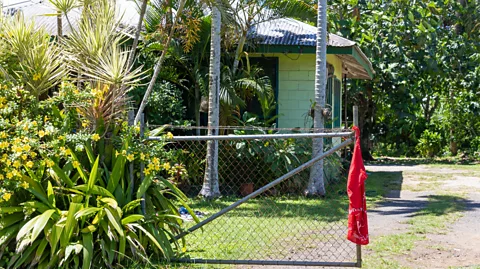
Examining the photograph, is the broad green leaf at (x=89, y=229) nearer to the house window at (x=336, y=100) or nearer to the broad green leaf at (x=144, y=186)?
the broad green leaf at (x=144, y=186)

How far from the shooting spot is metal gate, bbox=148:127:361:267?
6.41 meters

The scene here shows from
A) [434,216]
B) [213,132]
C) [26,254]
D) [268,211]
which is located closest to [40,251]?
[26,254]

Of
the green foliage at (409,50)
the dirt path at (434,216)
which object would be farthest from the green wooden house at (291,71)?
the green foliage at (409,50)

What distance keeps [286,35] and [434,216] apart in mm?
5006

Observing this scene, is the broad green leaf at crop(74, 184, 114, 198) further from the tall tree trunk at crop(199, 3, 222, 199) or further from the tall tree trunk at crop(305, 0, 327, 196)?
the tall tree trunk at crop(305, 0, 327, 196)

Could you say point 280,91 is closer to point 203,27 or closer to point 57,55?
point 203,27

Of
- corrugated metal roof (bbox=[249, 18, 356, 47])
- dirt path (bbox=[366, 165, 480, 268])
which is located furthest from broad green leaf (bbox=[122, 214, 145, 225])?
corrugated metal roof (bbox=[249, 18, 356, 47])

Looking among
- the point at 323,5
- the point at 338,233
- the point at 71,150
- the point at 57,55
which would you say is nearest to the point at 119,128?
the point at 71,150

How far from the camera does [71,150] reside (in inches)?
248

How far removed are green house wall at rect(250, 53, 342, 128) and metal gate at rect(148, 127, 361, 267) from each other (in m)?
1.02

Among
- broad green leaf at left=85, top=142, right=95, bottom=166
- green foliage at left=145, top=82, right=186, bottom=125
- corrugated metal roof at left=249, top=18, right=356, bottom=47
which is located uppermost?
corrugated metal roof at left=249, top=18, right=356, bottom=47

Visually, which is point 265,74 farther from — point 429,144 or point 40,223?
point 429,144

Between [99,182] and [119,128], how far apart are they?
60 centimetres

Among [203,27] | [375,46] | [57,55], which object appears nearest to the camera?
[57,55]
